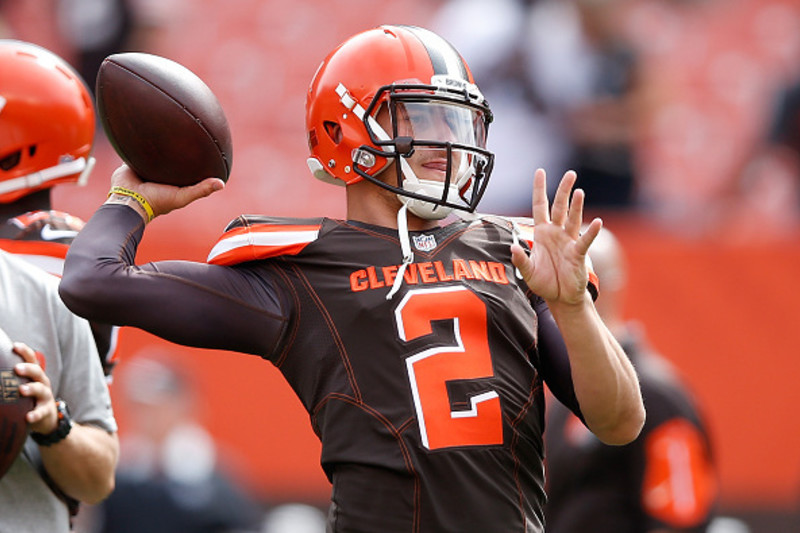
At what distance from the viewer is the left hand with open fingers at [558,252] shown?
243 cm

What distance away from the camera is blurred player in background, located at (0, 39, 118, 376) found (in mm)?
2986

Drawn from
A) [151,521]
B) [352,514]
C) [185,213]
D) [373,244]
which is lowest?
[151,521]

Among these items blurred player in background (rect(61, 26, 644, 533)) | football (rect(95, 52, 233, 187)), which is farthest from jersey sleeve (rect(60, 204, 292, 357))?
football (rect(95, 52, 233, 187))

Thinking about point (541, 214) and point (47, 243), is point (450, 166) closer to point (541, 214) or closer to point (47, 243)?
point (541, 214)

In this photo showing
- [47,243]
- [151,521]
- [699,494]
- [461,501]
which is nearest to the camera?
[461,501]

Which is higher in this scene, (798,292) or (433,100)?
(433,100)

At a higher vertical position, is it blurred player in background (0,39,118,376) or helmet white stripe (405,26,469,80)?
helmet white stripe (405,26,469,80)

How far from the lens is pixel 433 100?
2.64m

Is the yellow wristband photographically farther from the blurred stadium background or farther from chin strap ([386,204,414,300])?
the blurred stadium background

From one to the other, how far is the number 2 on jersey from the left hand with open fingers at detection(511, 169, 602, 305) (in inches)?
6.2

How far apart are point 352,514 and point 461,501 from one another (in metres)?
0.23

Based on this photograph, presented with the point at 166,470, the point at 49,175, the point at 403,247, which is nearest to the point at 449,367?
the point at 403,247

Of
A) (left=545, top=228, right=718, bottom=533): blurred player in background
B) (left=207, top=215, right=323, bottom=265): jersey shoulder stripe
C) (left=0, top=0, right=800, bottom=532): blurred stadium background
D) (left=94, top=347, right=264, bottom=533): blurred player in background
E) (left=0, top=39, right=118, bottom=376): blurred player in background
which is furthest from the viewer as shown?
(left=0, top=0, right=800, bottom=532): blurred stadium background

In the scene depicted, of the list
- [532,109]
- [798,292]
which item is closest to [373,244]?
[798,292]
